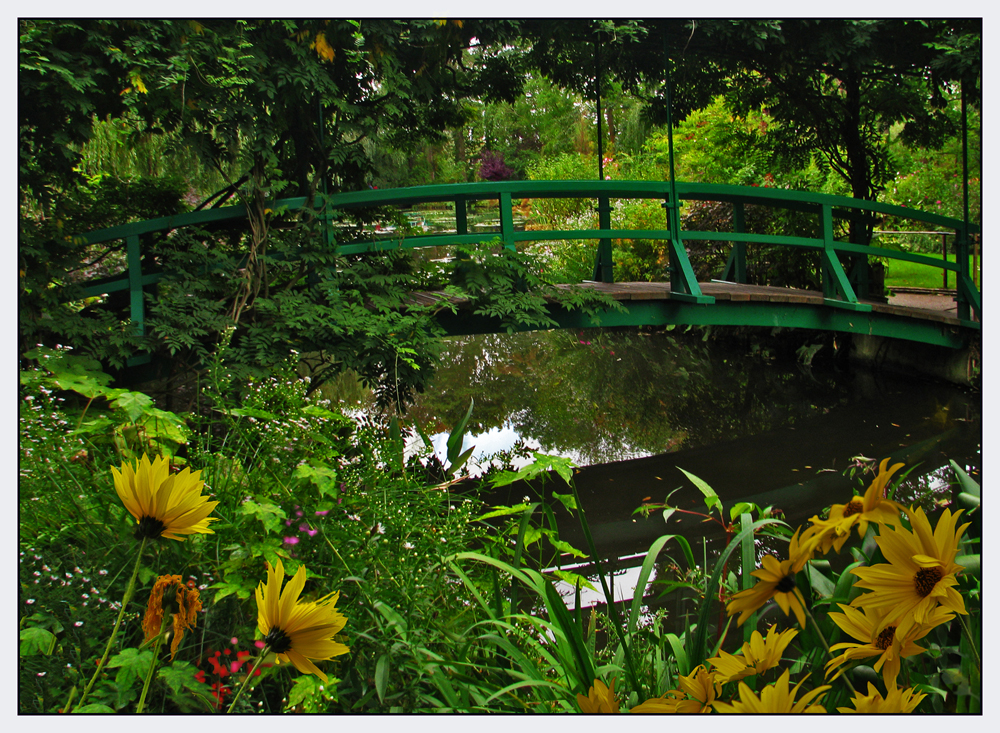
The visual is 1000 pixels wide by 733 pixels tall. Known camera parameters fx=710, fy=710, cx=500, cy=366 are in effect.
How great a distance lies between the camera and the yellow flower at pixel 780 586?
89 cm

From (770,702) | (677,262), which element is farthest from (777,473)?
(770,702)

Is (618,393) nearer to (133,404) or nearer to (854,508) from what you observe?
(133,404)

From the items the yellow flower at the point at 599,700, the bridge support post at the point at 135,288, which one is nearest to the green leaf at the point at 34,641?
the yellow flower at the point at 599,700

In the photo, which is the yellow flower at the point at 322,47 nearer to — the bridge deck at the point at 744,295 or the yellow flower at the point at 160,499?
the bridge deck at the point at 744,295

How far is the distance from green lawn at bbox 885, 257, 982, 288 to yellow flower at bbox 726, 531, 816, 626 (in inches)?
309

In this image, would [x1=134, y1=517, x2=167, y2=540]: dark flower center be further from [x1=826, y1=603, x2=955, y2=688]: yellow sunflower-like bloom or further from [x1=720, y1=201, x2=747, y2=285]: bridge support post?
[x1=720, y1=201, x2=747, y2=285]: bridge support post

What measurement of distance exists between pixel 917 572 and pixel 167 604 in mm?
974

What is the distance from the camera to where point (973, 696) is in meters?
1.07

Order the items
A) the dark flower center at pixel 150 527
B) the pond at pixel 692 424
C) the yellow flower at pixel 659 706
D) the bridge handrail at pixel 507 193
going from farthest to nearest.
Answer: the pond at pixel 692 424
the bridge handrail at pixel 507 193
the yellow flower at pixel 659 706
the dark flower center at pixel 150 527

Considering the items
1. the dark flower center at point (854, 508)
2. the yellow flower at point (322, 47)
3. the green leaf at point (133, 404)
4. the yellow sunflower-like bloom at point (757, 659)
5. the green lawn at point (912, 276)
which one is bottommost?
the green lawn at point (912, 276)

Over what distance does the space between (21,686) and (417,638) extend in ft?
2.25

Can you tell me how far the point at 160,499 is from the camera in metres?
0.87

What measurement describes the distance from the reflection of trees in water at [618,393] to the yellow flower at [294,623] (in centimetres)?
361

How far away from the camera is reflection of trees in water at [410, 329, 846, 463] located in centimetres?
494
